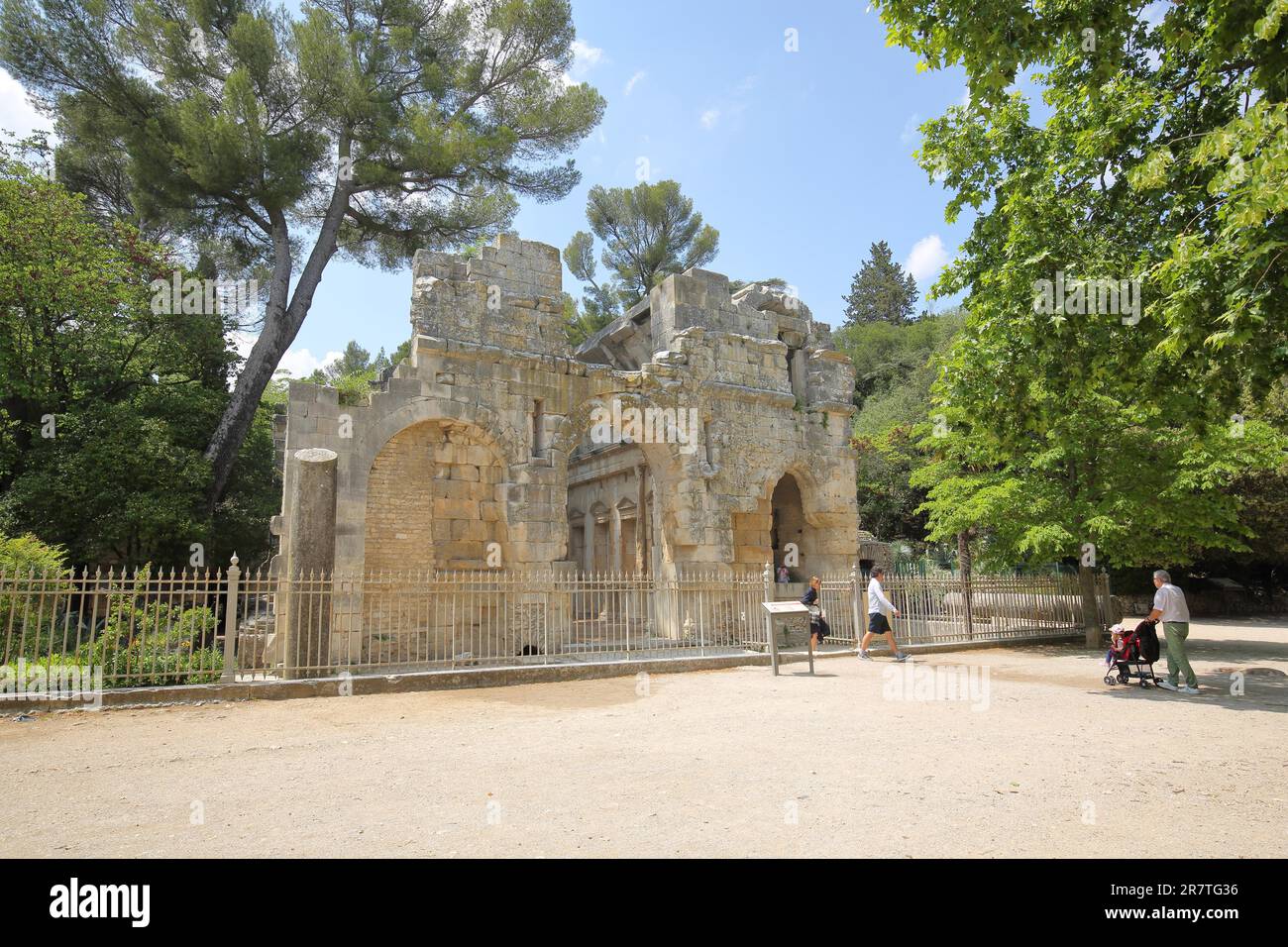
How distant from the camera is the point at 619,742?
638 cm

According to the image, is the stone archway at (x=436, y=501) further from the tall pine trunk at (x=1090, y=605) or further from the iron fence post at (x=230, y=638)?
the tall pine trunk at (x=1090, y=605)

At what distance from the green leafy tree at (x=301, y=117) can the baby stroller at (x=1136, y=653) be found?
18622mm

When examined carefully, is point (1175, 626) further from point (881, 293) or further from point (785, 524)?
point (881, 293)

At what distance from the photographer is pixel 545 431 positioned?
45.3ft

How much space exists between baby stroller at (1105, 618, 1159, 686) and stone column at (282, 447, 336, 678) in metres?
10.0

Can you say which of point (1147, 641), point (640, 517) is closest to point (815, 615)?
point (1147, 641)

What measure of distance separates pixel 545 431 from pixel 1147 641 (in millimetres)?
9763

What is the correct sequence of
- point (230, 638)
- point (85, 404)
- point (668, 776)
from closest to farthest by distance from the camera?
point (668, 776)
point (230, 638)
point (85, 404)

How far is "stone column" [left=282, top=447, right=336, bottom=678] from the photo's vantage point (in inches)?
371

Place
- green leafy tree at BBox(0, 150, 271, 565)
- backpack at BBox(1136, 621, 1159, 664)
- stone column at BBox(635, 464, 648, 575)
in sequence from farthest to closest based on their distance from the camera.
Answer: stone column at BBox(635, 464, 648, 575)
green leafy tree at BBox(0, 150, 271, 565)
backpack at BBox(1136, 621, 1159, 664)
